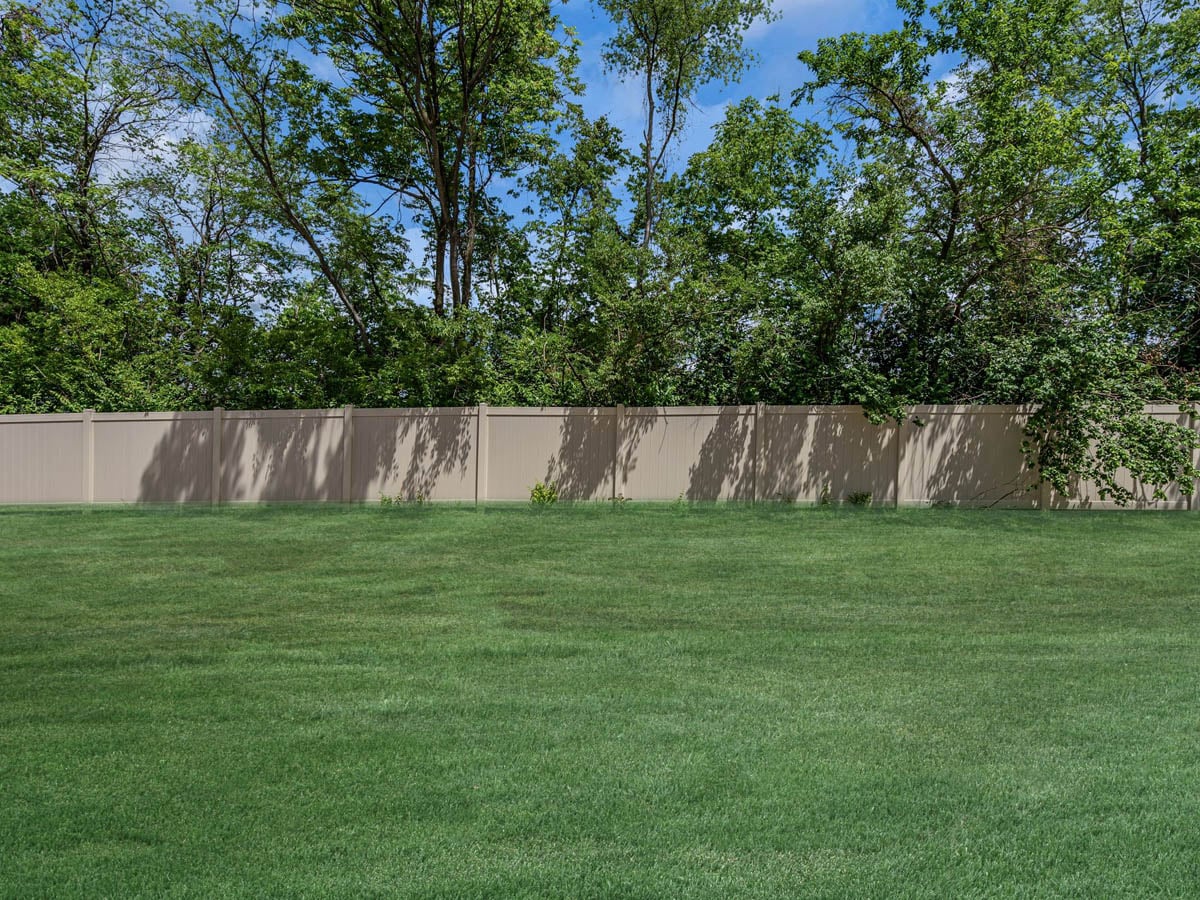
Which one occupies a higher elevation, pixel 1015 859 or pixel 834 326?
pixel 834 326

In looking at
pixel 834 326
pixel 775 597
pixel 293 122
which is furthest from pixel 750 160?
pixel 775 597

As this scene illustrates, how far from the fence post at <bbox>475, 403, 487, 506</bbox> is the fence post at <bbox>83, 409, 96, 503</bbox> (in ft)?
23.7

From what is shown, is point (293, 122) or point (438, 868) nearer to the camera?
point (438, 868)

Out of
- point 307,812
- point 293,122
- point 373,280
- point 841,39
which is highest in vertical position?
point 841,39

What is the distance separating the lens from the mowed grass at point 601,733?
303cm

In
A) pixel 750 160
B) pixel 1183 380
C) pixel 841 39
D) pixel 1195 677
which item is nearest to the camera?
pixel 1195 677

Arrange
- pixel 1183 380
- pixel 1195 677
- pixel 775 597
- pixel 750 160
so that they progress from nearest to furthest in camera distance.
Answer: pixel 1195 677 → pixel 775 597 → pixel 1183 380 → pixel 750 160

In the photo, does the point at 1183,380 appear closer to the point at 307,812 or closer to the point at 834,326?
the point at 834,326

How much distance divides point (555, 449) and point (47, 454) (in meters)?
9.53

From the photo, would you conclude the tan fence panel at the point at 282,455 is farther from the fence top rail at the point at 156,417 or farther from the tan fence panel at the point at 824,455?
the tan fence panel at the point at 824,455

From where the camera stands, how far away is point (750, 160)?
22078 mm

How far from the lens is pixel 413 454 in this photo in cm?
1652

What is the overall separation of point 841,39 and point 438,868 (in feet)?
61.5

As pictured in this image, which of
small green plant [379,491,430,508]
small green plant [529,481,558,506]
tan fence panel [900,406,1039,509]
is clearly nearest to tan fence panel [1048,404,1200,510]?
tan fence panel [900,406,1039,509]
